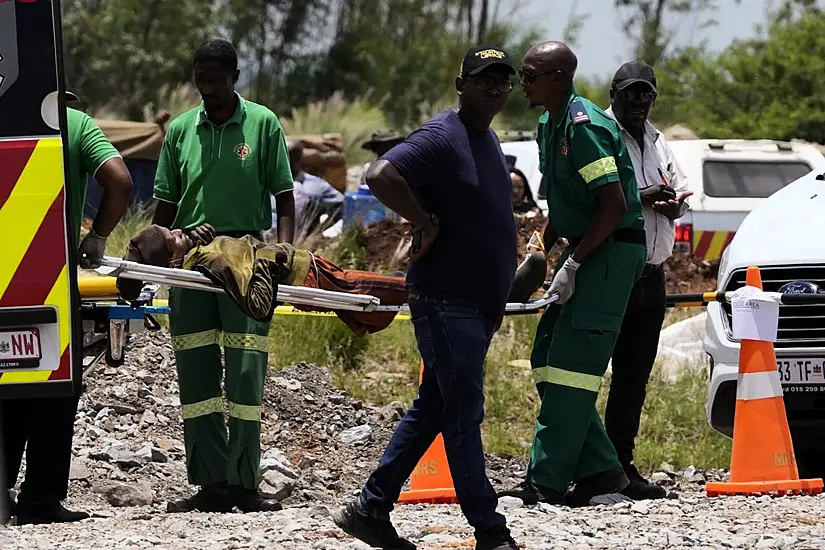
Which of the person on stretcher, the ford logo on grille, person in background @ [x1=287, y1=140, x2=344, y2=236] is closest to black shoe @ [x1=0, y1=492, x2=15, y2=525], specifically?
the person on stretcher

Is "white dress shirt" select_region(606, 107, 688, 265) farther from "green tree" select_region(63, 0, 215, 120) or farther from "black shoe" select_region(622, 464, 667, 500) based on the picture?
"green tree" select_region(63, 0, 215, 120)

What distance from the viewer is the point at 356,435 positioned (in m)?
9.20

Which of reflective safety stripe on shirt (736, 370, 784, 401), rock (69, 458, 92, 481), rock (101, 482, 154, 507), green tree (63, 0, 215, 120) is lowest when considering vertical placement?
rock (101, 482, 154, 507)

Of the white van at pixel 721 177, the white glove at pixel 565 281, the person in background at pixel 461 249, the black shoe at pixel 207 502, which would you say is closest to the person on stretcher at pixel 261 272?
the white glove at pixel 565 281

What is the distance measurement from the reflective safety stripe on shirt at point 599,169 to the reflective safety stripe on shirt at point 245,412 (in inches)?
68.7

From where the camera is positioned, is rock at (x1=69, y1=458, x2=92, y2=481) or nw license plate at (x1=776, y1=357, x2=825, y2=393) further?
rock at (x1=69, y1=458, x2=92, y2=481)

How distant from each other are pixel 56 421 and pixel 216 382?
743mm

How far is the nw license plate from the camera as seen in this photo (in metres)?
7.27

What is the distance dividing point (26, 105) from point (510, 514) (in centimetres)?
252

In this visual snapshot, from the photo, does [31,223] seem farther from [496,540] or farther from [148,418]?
[148,418]

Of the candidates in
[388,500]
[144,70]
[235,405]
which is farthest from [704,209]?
[144,70]

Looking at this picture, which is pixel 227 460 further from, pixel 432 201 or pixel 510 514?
pixel 432 201

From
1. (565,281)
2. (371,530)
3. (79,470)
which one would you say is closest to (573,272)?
(565,281)

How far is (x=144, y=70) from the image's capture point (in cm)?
3250
